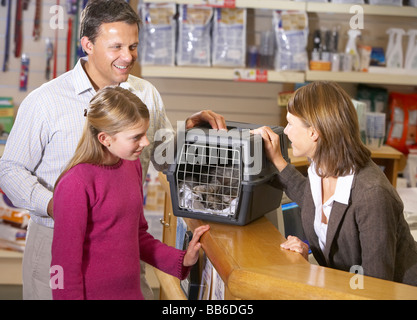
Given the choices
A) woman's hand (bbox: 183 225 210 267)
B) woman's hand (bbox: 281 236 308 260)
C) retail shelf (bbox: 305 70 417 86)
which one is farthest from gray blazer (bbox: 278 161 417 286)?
retail shelf (bbox: 305 70 417 86)

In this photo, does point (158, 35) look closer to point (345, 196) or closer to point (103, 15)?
point (103, 15)

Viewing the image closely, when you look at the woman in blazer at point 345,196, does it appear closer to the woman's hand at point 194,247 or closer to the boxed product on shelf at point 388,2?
the woman's hand at point 194,247

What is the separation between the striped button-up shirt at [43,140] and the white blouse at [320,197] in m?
0.79

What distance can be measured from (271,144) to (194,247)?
408 mm

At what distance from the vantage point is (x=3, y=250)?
146 inches

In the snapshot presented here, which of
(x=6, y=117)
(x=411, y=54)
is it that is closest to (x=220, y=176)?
(x=6, y=117)

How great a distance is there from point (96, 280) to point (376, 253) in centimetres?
77

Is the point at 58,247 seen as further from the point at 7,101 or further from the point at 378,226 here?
the point at 7,101

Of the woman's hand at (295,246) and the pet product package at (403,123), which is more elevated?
the pet product package at (403,123)

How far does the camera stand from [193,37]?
3.68 meters

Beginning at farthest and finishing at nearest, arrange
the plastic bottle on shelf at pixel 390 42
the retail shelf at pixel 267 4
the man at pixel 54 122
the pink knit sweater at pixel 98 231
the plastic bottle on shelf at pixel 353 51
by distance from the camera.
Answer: the plastic bottle on shelf at pixel 390 42 → the plastic bottle on shelf at pixel 353 51 → the retail shelf at pixel 267 4 → the man at pixel 54 122 → the pink knit sweater at pixel 98 231

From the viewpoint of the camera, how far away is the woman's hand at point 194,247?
5.70ft

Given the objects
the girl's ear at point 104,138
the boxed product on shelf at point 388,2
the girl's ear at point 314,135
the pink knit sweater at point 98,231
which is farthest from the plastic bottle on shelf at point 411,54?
the girl's ear at point 104,138
